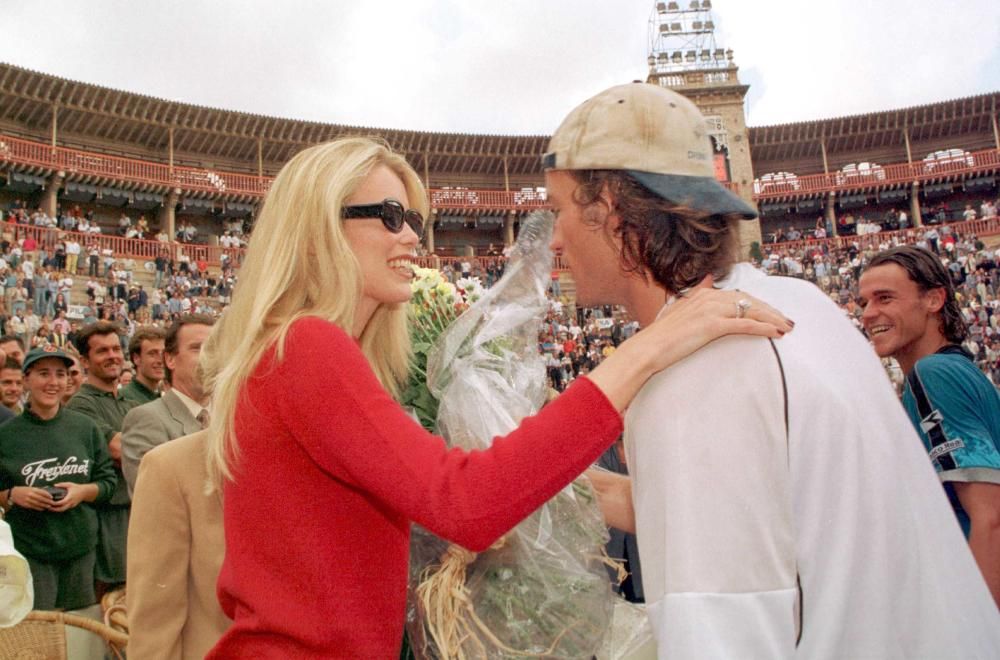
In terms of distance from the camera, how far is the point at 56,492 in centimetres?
352

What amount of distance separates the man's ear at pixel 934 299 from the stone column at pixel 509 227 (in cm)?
2807

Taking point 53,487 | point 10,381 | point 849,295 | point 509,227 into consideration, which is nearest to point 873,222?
point 849,295

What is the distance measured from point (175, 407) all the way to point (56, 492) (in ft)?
2.43

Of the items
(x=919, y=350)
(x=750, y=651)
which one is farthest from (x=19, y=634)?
(x=919, y=350)

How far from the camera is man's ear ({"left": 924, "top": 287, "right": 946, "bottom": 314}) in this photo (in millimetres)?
2594

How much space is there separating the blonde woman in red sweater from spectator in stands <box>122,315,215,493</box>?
1.75 metres

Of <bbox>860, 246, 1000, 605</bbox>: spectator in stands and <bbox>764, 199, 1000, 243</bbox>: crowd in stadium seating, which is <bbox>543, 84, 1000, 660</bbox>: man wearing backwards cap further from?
<bbox>764, 199, 1000, 243</bbox>: crowd in stadium seating

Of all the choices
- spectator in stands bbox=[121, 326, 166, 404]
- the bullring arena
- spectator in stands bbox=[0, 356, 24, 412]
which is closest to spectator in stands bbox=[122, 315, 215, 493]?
spectator in stands bbox=[121, 326, 166, 404]

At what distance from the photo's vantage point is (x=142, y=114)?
998 inches

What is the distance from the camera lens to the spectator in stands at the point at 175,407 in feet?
10.5

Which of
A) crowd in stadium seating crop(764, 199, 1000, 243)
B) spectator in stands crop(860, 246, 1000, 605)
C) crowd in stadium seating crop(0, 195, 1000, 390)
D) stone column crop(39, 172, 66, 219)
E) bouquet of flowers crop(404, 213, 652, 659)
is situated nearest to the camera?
bouquet of flowers crop(404, 213, 652, 659)

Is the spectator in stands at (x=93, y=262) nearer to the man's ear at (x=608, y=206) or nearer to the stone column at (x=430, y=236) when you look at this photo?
the stone column at (x=430, y=236)

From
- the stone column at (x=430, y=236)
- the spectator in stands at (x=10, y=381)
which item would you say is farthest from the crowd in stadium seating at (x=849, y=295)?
the spectator in stands at (x=10, y=381)

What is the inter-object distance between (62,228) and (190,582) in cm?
2327
